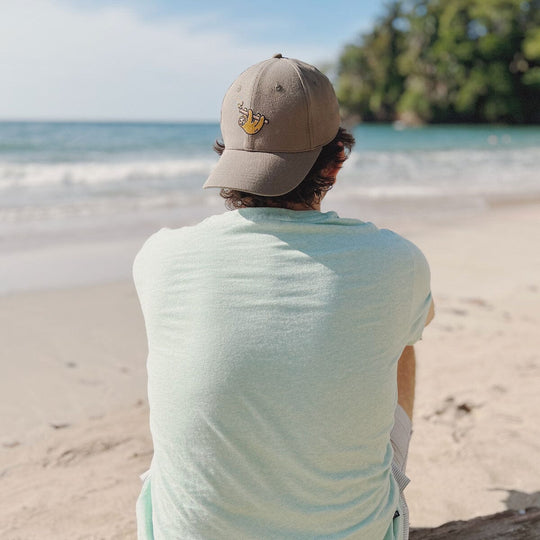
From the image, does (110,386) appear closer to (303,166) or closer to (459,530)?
(459,530)

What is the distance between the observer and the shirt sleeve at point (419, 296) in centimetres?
121

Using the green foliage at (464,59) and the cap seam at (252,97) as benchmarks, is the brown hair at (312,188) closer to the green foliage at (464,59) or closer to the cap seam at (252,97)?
the cap seam at (252,97)

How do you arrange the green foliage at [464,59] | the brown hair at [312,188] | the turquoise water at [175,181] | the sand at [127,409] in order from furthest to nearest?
the green foliage at [464,59]
the turquoise water at [175,181]
the sand at [127,409]
the brown hair at [312,188]

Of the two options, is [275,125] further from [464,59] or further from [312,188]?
[464,59]

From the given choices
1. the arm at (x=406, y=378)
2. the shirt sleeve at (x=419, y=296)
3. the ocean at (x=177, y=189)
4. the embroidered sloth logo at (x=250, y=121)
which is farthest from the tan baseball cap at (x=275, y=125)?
the ocean at (x=177, y=189)

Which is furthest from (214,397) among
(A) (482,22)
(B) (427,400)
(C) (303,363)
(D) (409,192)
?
(A) (482,22)

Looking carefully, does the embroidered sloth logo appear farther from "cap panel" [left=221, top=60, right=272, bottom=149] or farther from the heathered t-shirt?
the heathered t-shirt

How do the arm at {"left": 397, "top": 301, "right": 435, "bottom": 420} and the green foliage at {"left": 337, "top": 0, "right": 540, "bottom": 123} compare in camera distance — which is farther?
the green foliage at {"left": 337, "top": 0, "right": 540, "bottom": 123}

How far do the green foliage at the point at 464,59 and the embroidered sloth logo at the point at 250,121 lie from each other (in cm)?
5120

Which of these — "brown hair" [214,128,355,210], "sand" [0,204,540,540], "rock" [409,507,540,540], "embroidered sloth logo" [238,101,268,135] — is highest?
"embroidered sloth logo" [238,101,268,135]

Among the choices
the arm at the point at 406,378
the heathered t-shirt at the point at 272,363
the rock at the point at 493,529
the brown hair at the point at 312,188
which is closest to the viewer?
the heathered t-shirt at the point at 272,363

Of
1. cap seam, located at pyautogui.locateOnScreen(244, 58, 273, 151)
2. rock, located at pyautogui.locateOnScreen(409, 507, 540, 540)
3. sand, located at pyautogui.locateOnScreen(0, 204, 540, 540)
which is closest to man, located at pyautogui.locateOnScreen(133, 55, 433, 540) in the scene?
cap seam, located at pyautogui.locateOnScreen(244, 58, 273, 151)

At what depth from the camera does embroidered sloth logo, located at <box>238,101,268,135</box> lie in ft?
3.94

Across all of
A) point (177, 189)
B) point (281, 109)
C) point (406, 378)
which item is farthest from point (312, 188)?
point (177, 189)
